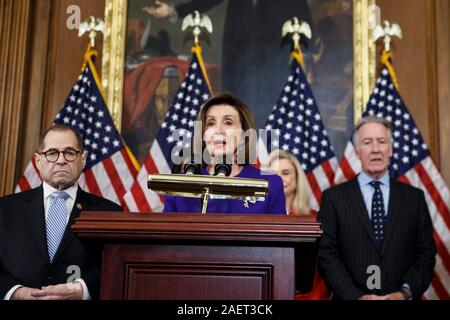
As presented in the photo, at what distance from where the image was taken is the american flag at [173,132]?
227 inches

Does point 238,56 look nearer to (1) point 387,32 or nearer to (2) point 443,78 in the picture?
(1) point 387,32

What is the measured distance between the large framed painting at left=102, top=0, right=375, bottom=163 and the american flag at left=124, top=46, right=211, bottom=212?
0.66 ft

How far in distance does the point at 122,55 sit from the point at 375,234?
9.94 feet

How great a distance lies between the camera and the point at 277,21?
650 cm

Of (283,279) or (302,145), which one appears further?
(302,145)

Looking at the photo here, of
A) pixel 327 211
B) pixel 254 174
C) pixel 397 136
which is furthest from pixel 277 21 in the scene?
pixel 254 174

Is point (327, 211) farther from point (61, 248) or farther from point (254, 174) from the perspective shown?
point (61, 248)

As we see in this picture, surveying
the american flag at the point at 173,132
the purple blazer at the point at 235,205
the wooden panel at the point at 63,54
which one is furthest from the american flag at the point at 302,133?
the purple blazer at the point at 235,205

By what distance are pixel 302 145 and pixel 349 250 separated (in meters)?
1.61

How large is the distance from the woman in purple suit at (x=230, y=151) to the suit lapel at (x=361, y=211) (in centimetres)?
154

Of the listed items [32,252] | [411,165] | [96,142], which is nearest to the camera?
[32,252]

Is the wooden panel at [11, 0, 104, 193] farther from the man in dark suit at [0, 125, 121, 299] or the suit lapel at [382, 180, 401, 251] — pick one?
the suit lapel at [382, 180, 401, 251]

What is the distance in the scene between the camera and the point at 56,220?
3.90 m

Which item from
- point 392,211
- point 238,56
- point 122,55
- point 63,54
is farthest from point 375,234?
point 63,54
